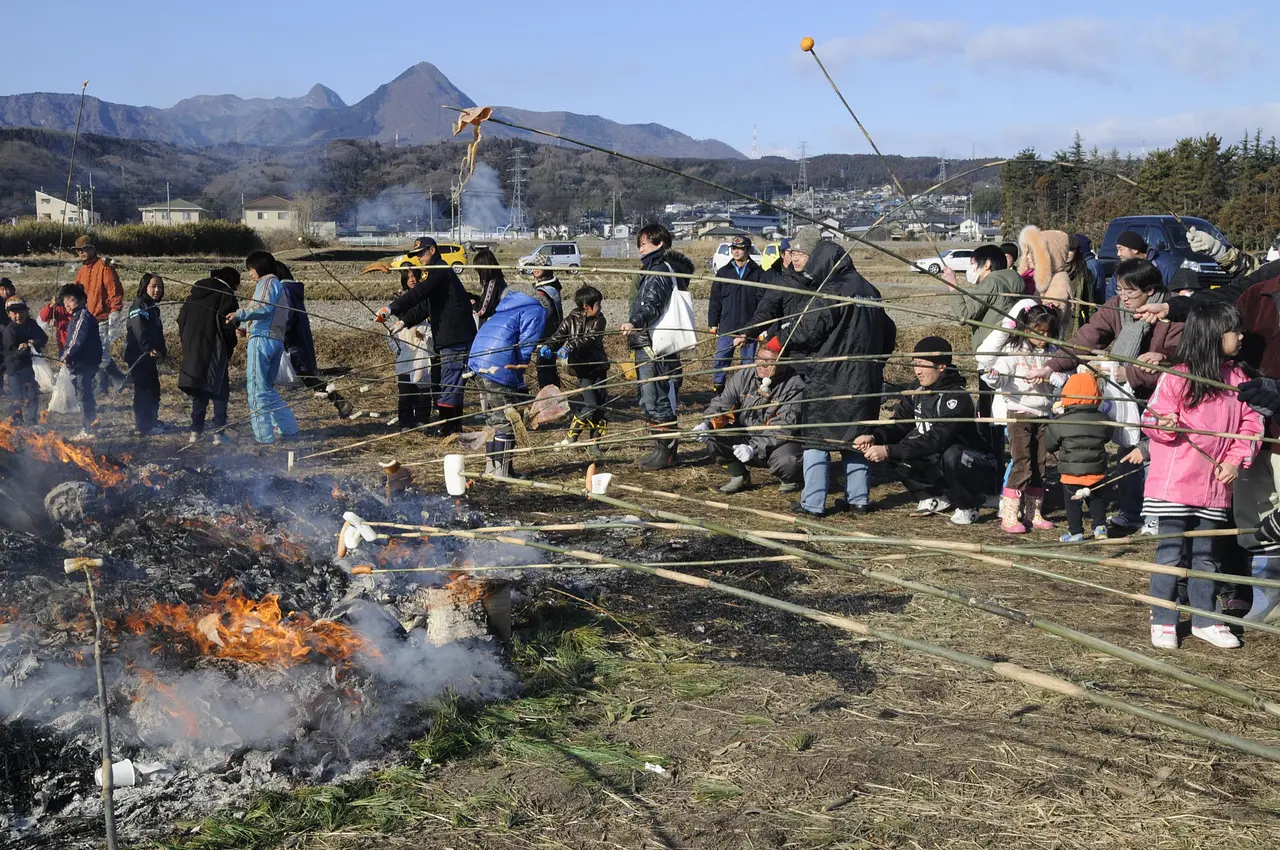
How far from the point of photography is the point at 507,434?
870 cm

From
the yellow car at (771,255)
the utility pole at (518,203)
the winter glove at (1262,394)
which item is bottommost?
the winter glove at (1262,394)

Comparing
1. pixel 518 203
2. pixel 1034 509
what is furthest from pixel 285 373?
pixel 518 203

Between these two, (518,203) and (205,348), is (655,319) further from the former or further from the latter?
(518,203)

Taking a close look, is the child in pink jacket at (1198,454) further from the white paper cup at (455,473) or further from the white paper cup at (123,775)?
the white paper cup at (123,775)

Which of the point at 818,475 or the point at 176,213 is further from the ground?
the point at 176,213

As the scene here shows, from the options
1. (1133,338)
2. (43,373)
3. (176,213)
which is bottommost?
(43,373)

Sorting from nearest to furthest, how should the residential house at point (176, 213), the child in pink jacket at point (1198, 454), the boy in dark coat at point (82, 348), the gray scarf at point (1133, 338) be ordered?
the child in pink jacket at point (1198, 454) → the gray scarf at point (1133, 338) → the boy in dark coat at point (82, 348) → the residential house at point (176, 213)

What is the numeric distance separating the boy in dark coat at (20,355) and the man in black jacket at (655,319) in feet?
20.1

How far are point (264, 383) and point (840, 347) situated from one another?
5.71 meters

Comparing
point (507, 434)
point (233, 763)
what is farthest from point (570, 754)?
point (507, 434)

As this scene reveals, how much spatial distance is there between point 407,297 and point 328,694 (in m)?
6.19

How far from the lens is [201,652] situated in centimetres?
451

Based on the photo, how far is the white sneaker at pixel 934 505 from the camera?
8039mm

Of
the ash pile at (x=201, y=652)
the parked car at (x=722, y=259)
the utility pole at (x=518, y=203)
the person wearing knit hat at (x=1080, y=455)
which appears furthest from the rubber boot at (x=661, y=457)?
the utility pole at (x=518, y=203)
